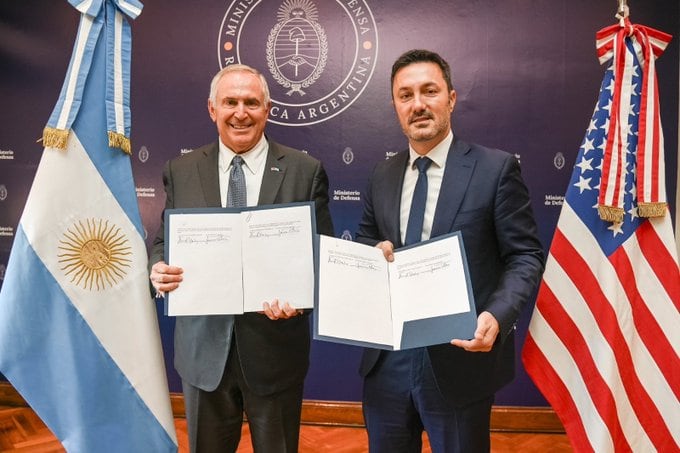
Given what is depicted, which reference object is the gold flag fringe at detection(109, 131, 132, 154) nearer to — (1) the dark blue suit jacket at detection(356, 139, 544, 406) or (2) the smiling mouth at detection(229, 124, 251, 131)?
(2) the smiling mouth at detection(229, 124, 251, 131)

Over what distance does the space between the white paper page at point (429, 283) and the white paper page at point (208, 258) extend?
497 mm

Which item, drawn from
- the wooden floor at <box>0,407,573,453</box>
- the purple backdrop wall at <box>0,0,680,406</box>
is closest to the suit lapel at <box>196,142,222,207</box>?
the purple backdrop wall at <box>0,0,680,406</box>

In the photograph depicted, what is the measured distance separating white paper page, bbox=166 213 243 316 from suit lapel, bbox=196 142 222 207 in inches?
6.3

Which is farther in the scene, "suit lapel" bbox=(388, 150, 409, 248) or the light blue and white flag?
the light blue and white flag

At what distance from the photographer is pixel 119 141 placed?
1.80 metres

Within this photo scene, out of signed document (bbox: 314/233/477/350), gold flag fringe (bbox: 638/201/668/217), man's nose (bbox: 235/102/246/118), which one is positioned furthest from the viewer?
gold flag fringe (bbox: 638/201/668/217)

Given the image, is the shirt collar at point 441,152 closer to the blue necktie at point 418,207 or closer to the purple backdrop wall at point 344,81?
the blue necktie at point 418,207

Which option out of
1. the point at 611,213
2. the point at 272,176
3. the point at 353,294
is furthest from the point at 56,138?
the point at 611,213

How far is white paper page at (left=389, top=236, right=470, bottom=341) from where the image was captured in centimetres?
132

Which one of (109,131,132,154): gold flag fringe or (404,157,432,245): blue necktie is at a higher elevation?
(109,131,132,154): gold flag fringe

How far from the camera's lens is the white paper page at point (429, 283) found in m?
1.32

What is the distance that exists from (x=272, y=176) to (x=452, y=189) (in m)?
0.62

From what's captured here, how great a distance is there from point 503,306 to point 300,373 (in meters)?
0.77

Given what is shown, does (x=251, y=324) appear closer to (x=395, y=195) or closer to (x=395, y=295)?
(x=395, y=295)
